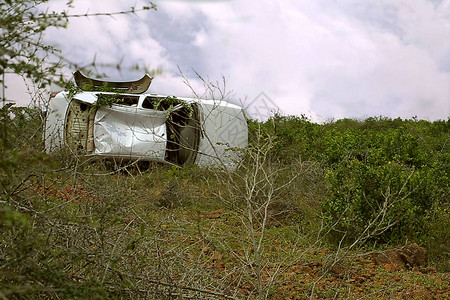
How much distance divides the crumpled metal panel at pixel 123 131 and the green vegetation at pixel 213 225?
540 millimetres

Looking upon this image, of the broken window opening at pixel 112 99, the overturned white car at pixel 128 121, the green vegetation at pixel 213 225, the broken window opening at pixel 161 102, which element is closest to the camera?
the green vegetation at pixel 213 225

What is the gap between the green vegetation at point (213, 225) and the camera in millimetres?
2576

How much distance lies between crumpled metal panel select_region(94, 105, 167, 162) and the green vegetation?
54 cm

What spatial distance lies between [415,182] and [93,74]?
449cm

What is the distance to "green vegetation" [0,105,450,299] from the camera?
8.45ft

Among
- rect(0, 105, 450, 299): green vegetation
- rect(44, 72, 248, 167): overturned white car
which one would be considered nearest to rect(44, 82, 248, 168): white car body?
rect(44, 72, 248, 167): overturned white car

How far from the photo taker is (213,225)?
480cm

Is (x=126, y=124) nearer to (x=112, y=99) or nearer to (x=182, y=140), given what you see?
(x=112, y=99)

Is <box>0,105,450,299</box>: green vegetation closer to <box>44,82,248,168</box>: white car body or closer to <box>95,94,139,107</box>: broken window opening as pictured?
<box>44,82,248,168</box>: white car body

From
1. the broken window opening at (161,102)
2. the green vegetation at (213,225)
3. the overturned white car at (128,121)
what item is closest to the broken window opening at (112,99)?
the overturned white car at (128,121)

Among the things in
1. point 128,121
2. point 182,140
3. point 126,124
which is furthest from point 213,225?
point 182,140

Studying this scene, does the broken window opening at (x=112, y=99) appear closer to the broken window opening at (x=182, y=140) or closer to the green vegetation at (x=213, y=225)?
the broken window opening at (x=182, y=140)

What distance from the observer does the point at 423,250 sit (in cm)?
557

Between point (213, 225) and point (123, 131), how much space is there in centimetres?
625
